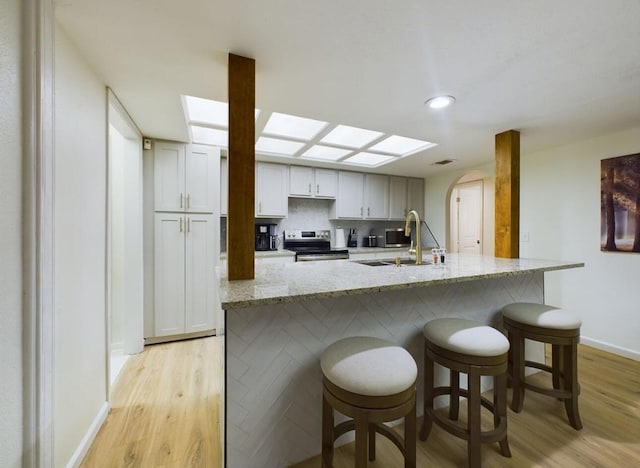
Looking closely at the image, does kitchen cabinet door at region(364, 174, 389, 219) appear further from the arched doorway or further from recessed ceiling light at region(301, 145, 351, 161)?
the arched doorway

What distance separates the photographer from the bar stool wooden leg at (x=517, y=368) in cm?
174

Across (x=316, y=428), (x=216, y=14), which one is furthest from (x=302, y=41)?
(x=316, y=428)

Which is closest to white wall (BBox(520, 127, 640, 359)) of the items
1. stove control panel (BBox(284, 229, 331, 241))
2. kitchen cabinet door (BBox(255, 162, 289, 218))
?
stove control panel (BBox(284, 229, 331, 241))

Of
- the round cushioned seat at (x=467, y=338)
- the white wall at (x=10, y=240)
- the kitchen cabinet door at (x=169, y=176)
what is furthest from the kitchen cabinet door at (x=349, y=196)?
the white wall at (x=10, y=240)

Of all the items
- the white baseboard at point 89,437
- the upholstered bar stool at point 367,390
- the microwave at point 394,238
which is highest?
the microwave at point 394,238

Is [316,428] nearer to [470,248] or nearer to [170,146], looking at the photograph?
[170,146]

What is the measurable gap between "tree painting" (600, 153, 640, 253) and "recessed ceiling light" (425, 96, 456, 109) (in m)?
2.04

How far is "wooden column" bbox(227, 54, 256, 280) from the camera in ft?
4.70

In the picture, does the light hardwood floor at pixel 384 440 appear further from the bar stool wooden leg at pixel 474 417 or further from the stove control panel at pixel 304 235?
the stove control panel at pixel 304 235

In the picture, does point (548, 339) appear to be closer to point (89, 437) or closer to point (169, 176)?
point (89, 437)

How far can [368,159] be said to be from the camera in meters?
3.74

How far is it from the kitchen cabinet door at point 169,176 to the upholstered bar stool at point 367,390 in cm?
252

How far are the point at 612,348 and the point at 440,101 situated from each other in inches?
119

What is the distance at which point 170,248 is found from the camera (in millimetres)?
2855
